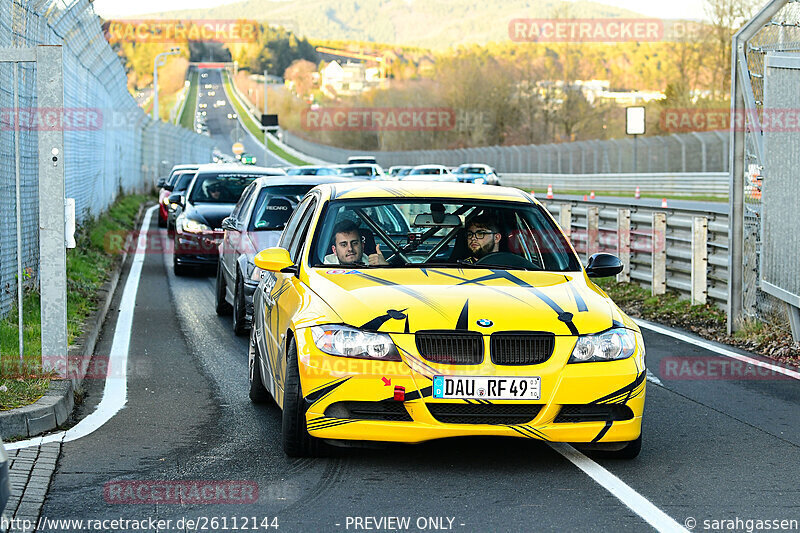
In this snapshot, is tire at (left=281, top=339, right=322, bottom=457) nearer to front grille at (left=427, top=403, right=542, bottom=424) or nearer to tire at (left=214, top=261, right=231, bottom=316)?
front grille at (left=427, top=403, right=542, bottom=424)

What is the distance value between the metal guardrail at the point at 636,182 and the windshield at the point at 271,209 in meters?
29.2

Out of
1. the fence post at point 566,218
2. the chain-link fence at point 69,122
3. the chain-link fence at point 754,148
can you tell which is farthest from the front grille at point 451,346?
the fence post at point 566,218

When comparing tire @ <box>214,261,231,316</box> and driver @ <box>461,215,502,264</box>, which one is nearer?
driver @ <box>461,215,502,264</box>

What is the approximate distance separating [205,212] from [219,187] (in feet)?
3.82

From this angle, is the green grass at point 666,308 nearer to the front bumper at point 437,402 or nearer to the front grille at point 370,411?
the front bumper at point 437,402

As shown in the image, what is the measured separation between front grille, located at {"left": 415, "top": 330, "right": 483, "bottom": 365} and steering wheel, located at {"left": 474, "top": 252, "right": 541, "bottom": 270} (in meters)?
1.32

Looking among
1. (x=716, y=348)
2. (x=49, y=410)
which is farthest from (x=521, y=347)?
(x=716, y=348)

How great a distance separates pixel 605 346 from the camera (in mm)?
6043

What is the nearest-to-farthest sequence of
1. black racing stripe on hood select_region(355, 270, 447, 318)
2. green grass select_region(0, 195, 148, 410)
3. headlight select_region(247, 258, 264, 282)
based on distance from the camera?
black racing stripe on hood select_region(355, 270, 447, 318), green grass select_region(0, 195, 148, 410), headlight select_region(247, 258, 264, 282)

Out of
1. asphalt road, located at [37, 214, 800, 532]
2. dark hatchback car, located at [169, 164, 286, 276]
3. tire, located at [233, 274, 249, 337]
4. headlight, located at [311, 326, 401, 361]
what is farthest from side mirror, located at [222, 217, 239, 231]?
headlight, located at [311, 326, 401, 361]

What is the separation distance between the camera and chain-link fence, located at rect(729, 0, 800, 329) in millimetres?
11141

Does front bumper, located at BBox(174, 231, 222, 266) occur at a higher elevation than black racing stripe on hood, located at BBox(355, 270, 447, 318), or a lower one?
lower

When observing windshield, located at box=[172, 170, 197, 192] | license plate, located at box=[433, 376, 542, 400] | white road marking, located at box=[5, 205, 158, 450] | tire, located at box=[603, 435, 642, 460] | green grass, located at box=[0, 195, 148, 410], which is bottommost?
white road marking, located at box=[5, 205, 158, 450]

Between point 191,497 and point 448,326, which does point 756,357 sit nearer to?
point 448,326
